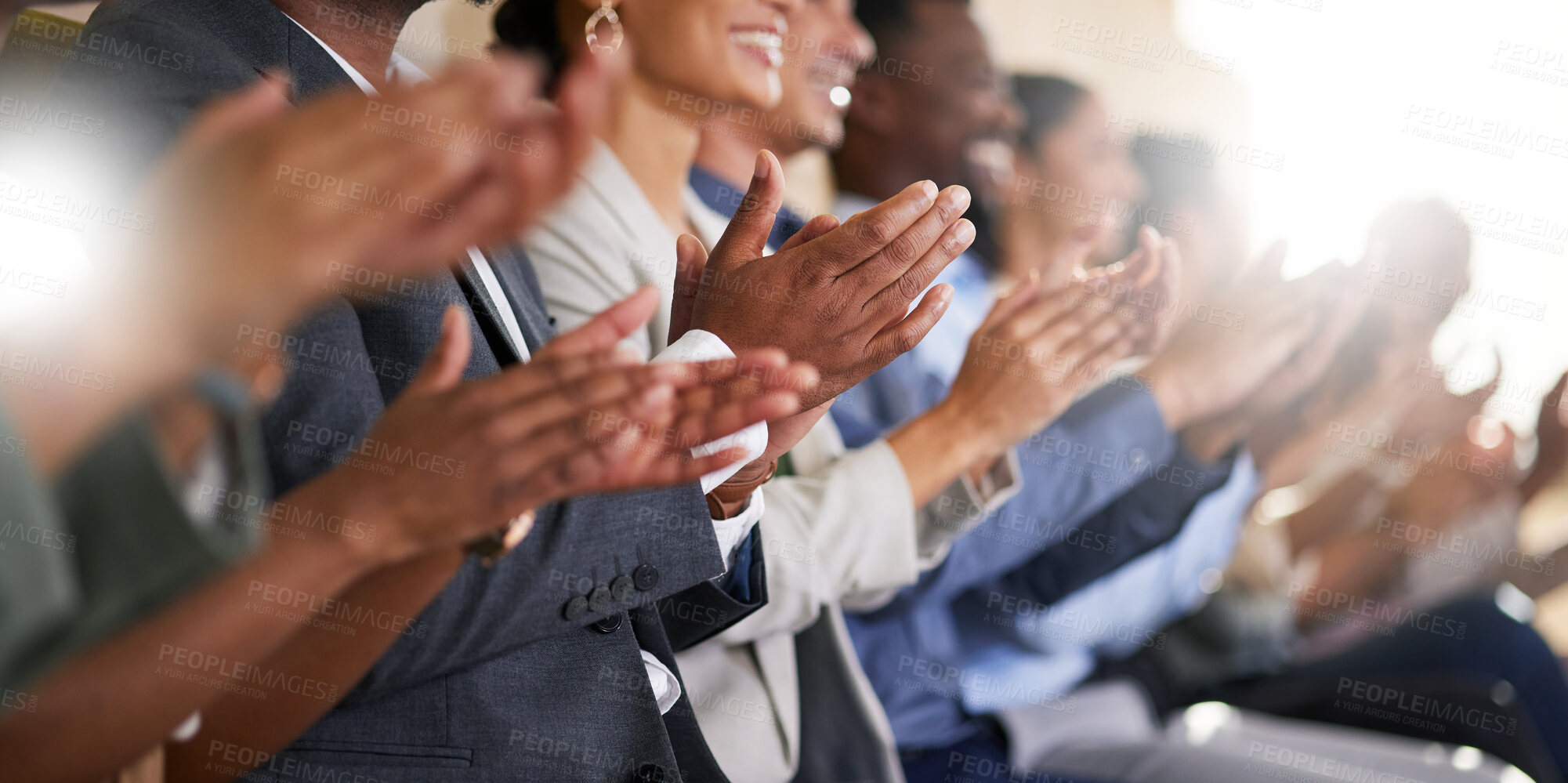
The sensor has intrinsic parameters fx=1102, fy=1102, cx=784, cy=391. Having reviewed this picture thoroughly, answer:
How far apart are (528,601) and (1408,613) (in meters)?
1.78

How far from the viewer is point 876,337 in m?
0.67

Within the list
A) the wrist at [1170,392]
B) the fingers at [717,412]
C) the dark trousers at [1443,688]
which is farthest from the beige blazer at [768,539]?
the dark trousers at [1443,688]

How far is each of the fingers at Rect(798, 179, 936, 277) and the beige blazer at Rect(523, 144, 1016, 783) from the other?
0.93 ft

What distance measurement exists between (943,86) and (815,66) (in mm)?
583

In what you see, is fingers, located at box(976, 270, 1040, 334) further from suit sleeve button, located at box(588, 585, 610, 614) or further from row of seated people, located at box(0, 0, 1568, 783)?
→ suit sleeve button, located at box(588, 585, 610, 614)

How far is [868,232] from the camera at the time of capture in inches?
24.7

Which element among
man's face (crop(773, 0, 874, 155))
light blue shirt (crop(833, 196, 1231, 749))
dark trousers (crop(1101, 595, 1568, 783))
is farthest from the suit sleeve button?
dark trousers (crop(1101, 595, 1568, 783))

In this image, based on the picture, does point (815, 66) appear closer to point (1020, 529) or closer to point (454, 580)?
point (1020, 529)

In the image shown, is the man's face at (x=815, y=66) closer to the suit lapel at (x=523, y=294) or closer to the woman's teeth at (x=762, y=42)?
the woman's teeth at (x=762, y=42)

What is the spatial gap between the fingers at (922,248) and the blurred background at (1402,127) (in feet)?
4.36

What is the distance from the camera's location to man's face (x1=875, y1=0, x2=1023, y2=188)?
6.20ft

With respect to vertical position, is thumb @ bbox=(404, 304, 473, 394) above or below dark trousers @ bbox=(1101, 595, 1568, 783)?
above

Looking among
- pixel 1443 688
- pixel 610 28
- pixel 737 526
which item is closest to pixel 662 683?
pixel 737 526

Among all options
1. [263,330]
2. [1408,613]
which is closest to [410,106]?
[263,330]
